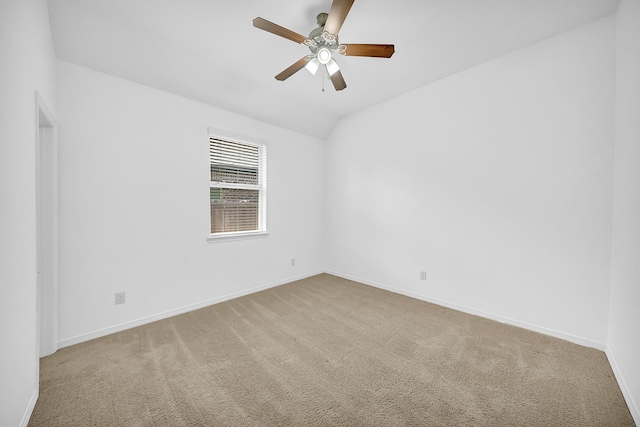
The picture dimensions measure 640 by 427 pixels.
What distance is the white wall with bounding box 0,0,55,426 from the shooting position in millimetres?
1189

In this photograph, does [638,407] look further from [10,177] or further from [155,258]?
[155,258]

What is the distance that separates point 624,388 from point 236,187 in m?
4.15

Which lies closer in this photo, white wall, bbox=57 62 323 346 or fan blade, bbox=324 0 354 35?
fan blade, bbox=324 0 354 35

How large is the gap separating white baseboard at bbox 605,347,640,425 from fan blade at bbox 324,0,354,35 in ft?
10.1

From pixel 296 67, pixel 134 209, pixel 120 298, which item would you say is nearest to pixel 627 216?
pixel 296 67

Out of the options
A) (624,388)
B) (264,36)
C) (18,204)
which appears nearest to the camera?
(18,204)

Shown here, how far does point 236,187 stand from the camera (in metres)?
3.55

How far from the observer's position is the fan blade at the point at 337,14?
1.59 meters

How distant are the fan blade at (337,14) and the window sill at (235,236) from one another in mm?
2659

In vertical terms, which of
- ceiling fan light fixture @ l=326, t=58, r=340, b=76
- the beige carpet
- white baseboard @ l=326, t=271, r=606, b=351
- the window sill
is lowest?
the beige carpet

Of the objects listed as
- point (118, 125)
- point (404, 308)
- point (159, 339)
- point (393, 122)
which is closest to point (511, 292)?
point (404, 308)

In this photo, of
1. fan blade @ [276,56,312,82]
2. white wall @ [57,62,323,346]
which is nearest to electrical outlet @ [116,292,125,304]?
white wall @ [57,62,323,346]

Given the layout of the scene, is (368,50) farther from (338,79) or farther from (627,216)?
(627,216)

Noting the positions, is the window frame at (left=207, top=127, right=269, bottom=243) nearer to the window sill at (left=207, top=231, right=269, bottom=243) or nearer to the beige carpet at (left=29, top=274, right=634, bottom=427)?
the window sill at (left=207, top=231, right=269, bottom=243)
